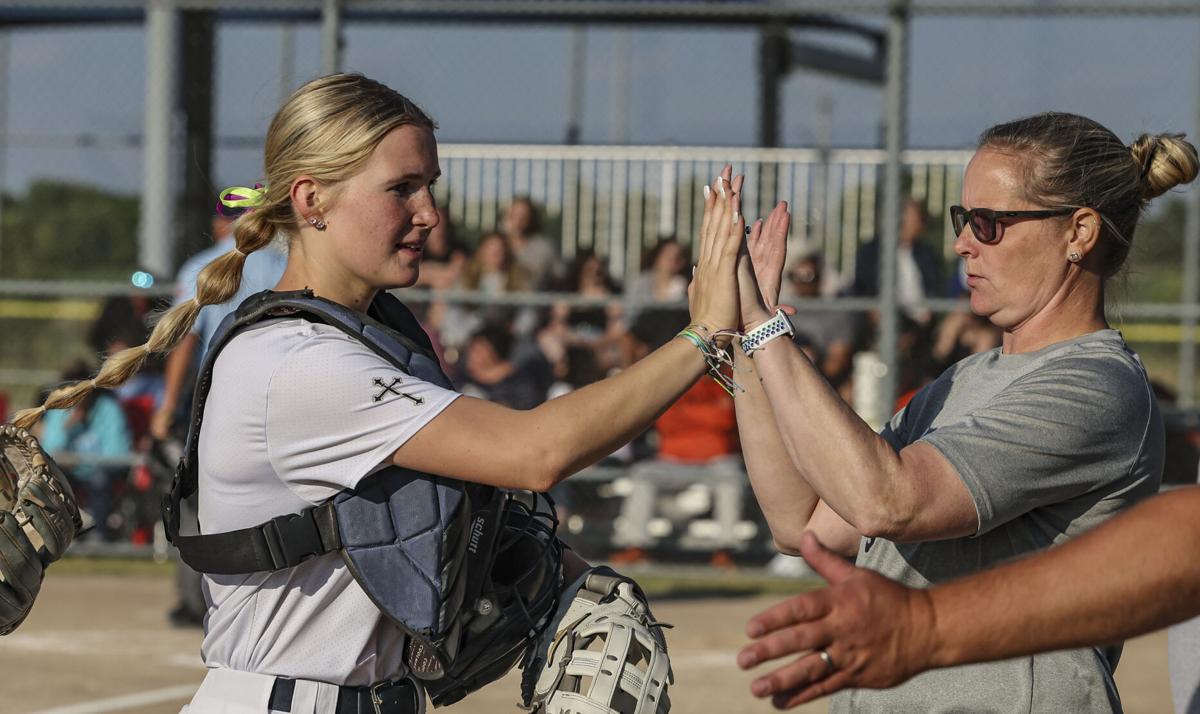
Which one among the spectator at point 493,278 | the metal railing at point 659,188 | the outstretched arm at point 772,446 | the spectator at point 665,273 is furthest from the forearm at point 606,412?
the metal railing at point 659,188

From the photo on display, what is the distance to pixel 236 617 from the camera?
2723 millimetres

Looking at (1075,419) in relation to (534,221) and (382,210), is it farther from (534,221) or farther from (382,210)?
(534,221)

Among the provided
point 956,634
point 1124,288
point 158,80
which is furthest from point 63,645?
point 956,634

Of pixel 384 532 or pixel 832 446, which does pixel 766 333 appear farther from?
pixel 384 532

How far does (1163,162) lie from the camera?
2.86m

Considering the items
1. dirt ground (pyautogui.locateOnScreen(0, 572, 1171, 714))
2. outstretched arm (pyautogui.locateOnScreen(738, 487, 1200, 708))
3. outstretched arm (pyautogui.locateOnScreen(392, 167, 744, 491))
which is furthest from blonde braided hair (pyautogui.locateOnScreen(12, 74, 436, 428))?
dirt ground (pyautogui.locateOnScreen(0, 572, 1171, 714))

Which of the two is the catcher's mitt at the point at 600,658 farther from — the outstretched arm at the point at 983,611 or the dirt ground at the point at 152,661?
the dirt ground at the point at 152,661

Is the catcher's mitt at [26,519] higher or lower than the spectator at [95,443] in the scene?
higher

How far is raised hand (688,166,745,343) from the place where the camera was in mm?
2811

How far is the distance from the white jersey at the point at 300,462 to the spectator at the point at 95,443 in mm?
7032

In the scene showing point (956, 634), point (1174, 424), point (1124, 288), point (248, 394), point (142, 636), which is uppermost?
point (1124, 288)

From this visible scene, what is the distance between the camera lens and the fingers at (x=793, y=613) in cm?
186

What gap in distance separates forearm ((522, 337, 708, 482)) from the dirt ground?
3767 millimetres

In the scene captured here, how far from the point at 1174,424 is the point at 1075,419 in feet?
23.2
